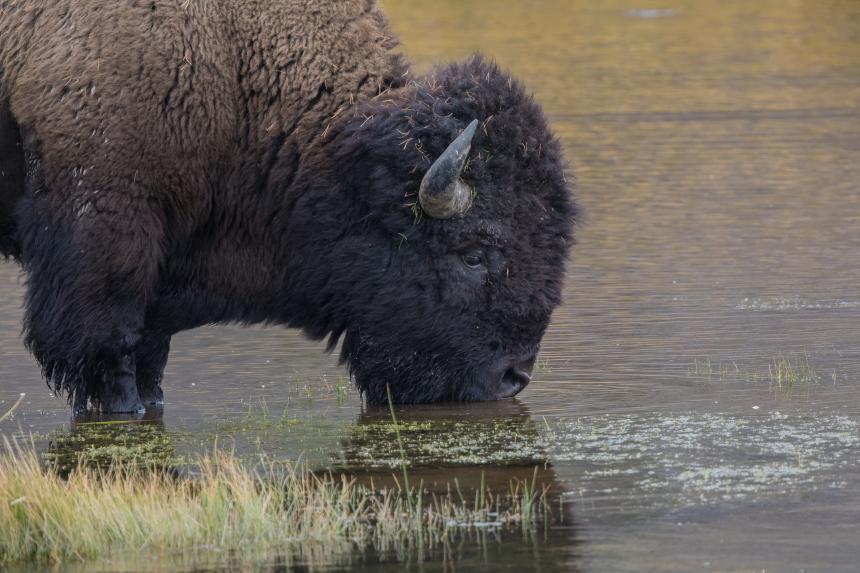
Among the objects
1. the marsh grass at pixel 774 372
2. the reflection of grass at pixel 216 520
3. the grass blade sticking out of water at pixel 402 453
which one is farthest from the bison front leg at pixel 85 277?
the marsh grass at pixel 774 372

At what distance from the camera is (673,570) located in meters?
6.07

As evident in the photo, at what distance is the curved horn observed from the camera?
8750mm

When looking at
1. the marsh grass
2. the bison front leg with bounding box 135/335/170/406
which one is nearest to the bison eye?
the marsh grass

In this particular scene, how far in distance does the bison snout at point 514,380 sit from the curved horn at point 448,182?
2.96ft

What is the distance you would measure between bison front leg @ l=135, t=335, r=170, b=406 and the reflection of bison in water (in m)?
0.42

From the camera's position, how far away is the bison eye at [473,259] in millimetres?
9102

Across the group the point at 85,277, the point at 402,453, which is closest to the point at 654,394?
the point at 402,453

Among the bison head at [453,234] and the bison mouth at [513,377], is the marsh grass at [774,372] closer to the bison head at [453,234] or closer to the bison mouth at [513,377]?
the bison mouth at [513,377]

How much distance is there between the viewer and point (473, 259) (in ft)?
29.9

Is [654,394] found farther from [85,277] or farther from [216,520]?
[216,520]

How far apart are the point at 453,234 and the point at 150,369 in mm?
2011

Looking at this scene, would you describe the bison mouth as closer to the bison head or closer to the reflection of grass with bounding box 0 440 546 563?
the bison head

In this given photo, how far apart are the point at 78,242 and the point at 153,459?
1.37 m

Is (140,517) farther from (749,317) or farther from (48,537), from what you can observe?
(749,317)
